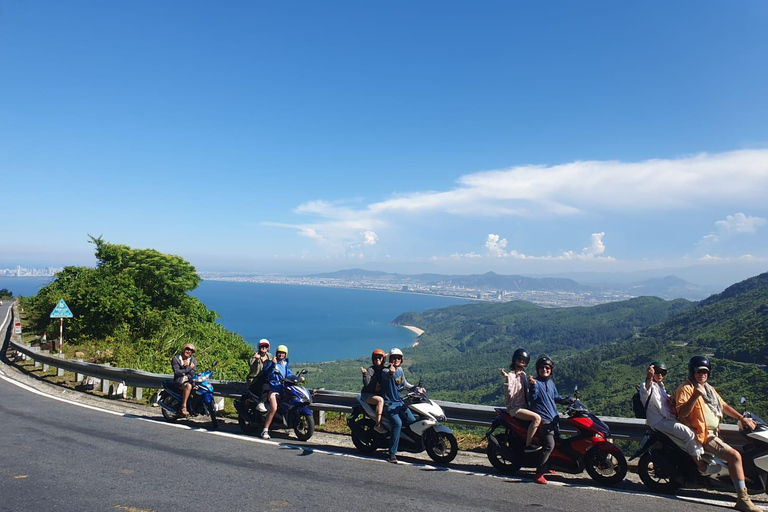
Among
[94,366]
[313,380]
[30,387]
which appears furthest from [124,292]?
[313,380]

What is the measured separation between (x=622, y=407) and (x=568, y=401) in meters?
53.8

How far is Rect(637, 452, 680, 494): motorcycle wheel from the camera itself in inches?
206

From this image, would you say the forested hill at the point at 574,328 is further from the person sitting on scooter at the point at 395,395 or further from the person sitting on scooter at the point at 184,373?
the person sitting on scooter at the point at 395,395

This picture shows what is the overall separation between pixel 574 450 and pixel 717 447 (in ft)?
4.78

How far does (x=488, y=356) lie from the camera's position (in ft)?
470

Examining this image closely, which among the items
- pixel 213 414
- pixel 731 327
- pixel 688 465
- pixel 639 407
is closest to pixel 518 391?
pixel 639 407

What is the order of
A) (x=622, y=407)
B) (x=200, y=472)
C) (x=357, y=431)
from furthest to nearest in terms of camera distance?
(x=622, y=407) → (x=357, y=431) → (x=200, y=472)

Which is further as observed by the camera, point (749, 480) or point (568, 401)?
point (568, 401)

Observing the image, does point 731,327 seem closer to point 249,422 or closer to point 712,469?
point 712,469

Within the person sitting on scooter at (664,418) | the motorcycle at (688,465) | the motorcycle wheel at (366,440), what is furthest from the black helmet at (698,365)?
the motorcycle wheel at (366,440)

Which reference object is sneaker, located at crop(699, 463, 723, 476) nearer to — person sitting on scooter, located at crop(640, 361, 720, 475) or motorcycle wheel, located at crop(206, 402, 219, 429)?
person sitting on scooter, located at crop(640, 361, 720, 475)

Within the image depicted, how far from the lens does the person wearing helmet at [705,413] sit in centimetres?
497

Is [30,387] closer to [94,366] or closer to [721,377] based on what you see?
[94,366]

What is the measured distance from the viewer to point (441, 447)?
6383 mm
